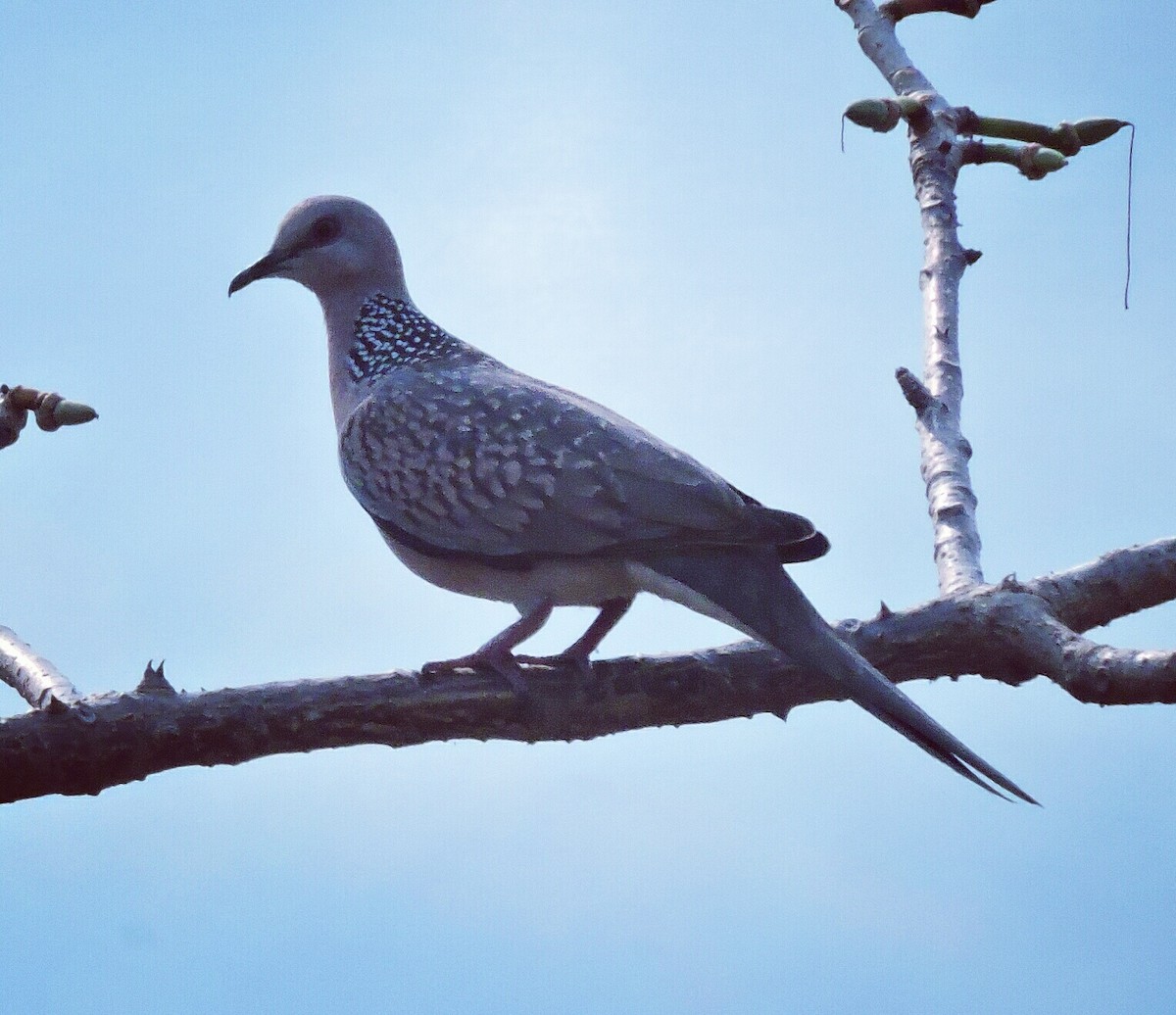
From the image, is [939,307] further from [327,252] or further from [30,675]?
[30,675]

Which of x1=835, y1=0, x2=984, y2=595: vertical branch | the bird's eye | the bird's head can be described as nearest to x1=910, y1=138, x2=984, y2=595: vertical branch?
x1=835, y1=0, x2=984, y2=595: vertical branch

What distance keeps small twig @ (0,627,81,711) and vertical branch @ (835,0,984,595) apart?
1.97 m

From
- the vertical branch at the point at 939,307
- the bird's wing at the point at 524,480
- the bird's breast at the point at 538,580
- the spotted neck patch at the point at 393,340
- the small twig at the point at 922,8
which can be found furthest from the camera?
the small twig at the point at 922,8

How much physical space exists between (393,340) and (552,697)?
4.78 feet

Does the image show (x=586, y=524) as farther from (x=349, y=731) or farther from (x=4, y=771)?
(x=4, y=771)

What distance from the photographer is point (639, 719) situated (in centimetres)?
308

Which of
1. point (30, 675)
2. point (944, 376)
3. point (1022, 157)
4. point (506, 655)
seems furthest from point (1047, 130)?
point (30, 675)

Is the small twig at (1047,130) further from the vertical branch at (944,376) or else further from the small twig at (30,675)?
the small twig at (30,675)

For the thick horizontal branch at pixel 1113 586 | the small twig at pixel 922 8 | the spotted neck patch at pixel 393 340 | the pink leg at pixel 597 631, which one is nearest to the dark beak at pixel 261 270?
the spotted neck patch at pixel 393 340

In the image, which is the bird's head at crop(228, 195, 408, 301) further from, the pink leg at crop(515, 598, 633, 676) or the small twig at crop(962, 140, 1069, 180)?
the small twig at crop(962, 140, 1069, 180)

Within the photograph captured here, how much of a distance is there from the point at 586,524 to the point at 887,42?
1944mm

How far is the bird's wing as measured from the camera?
3.13 metres

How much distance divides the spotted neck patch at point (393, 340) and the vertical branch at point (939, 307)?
52.4 inches

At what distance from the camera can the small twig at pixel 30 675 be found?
3.09m
